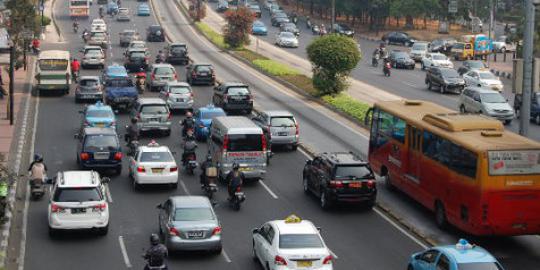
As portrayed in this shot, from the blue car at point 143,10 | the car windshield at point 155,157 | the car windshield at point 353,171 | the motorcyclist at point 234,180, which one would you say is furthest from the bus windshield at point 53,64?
the blue car at point 143,10

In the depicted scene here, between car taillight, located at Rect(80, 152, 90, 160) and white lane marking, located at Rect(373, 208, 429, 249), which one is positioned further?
car taillight, located at Rect(80, 152, 90, 160)

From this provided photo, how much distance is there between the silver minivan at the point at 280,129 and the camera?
4128cm

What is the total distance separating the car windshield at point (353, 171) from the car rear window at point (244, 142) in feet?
15.0

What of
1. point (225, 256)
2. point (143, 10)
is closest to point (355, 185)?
point (225, 256)

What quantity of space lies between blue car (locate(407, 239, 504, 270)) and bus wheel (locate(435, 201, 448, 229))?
6.51 m

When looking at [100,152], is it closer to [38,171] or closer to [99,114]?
[38,171]

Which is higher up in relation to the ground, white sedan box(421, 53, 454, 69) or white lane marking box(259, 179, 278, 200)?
white sedan box(421, 53, 454, 69)

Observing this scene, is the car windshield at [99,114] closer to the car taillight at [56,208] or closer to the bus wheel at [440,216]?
the car taillight at [56,208]

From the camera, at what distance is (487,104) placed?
5200 centimetres

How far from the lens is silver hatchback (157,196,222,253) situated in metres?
25.2

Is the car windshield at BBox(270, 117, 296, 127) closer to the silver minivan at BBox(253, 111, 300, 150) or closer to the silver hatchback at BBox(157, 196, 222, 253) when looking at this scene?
the silver minivan at BBox(253, 111, 300, 150)

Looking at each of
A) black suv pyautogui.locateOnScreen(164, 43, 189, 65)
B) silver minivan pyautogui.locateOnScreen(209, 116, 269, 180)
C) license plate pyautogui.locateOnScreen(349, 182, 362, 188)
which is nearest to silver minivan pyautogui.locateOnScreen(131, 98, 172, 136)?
silver minivan pyautogui.locateOnScreen(209, 116, 269, 180)

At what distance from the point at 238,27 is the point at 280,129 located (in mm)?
43773

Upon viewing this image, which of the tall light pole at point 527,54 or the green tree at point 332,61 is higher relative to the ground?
the tall light pole at point 527,54
